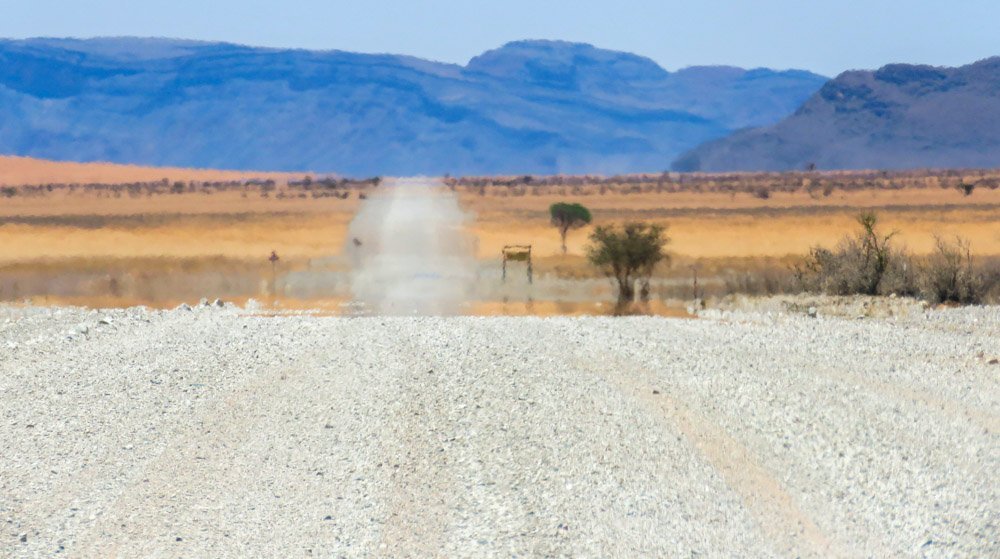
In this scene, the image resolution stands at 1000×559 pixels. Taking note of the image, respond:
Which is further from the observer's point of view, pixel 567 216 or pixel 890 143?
pixel 890 143

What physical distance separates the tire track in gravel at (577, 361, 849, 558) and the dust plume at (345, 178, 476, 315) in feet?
44.0

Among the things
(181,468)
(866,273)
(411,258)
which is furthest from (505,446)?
(411,258)

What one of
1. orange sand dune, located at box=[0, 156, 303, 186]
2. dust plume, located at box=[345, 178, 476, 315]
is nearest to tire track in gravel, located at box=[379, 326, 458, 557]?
dust plume, located at box=[345, 178, 476, 315]

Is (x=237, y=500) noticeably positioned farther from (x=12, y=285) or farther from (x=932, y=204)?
(x=932, y=204)

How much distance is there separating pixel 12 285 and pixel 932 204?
54.0 metres

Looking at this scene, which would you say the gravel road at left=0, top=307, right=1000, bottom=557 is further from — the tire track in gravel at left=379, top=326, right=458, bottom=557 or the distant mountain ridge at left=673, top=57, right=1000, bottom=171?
the distant mountain ridge at left=673, top=57, right=1000, bottom=171

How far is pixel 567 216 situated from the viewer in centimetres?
5678

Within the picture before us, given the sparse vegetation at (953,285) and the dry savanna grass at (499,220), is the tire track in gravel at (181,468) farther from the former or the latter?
the dry savanna grass at (499,220)

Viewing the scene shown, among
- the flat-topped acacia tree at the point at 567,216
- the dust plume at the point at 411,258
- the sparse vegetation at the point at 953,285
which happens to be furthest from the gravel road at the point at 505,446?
the flat-topped acacia tree at the point at 567,216

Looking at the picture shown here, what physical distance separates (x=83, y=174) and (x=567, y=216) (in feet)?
260

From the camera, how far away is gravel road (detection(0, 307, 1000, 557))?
8148 mm

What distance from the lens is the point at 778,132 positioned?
198750mm

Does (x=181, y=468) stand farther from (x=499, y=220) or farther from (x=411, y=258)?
(x=499, y=220)

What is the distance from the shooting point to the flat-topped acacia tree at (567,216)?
56.4 metres
